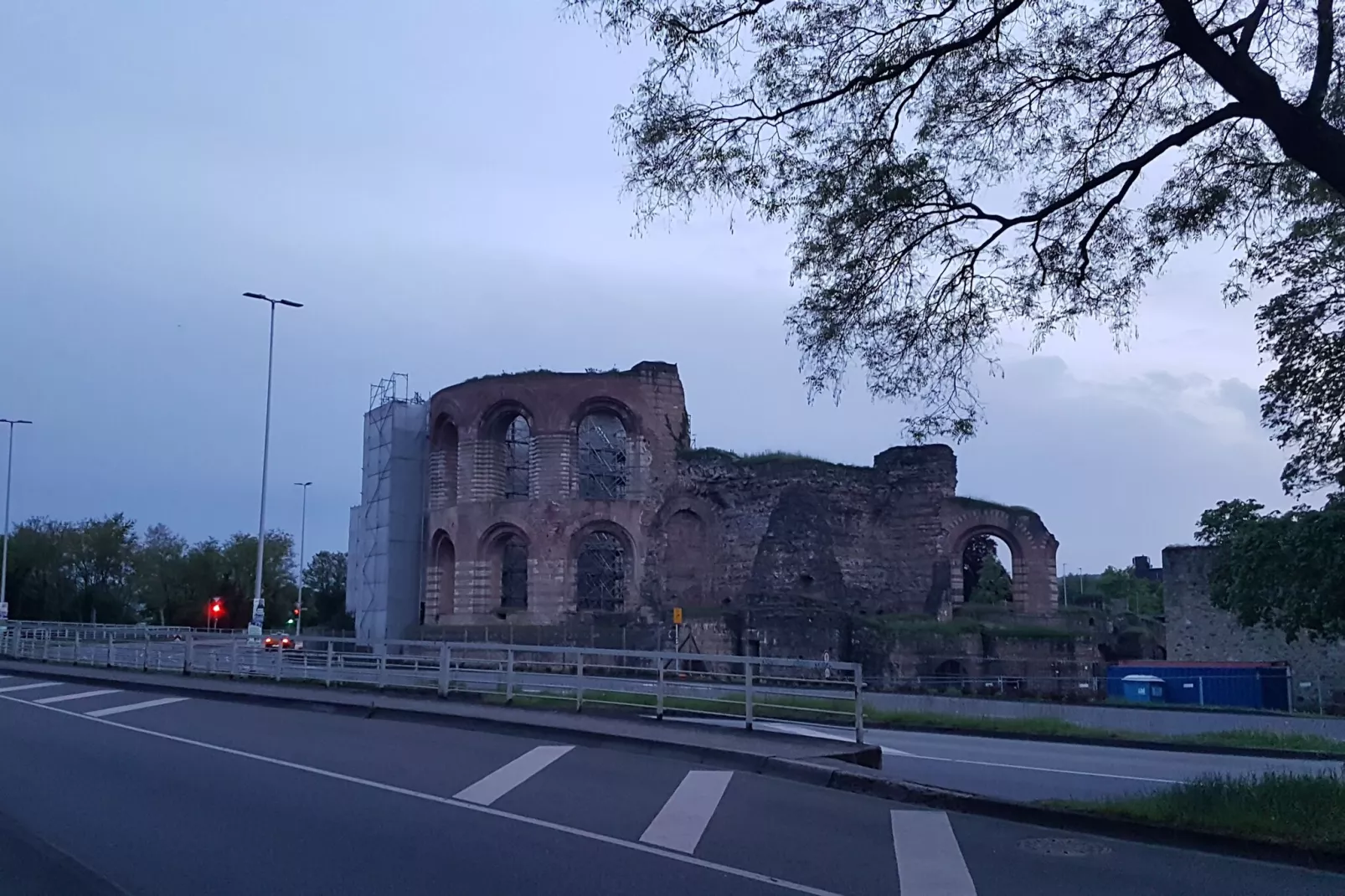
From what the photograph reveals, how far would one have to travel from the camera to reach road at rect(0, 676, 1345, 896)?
7633 millimetres

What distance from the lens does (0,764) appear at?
1295cm

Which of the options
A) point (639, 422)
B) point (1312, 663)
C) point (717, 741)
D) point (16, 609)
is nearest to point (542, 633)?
point (639, 422)

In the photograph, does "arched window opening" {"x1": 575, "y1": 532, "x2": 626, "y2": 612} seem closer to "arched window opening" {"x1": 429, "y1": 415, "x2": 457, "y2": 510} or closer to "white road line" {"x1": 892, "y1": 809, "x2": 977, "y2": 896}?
"arched window opening" {"x1": 429, "y1": 415, "x2": 457, "y2": 510}

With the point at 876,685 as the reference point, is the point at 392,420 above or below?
above

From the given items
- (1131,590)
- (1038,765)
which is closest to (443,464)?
(1038,765)

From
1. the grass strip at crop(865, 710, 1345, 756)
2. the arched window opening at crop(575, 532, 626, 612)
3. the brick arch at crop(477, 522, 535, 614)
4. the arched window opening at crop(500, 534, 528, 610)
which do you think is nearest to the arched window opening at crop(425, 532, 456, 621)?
the brick arch at crop(477, 522, 535, 614)

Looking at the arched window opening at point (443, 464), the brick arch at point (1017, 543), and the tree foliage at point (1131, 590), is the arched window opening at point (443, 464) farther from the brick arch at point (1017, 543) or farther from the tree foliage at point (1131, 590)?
the tree foliage at point (1131, 590)

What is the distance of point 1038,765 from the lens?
589 inches

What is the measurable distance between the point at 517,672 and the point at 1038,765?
835 centimetres

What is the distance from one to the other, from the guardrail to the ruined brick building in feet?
24.8

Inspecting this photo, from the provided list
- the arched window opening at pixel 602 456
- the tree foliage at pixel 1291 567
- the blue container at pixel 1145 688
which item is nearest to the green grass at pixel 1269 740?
the tree foliage at pixel 1291 567

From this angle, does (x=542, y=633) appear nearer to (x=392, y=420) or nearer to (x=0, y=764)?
(x=392, y=420)

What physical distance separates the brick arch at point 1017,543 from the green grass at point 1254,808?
36.7m

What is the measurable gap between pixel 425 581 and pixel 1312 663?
33.6 meters
